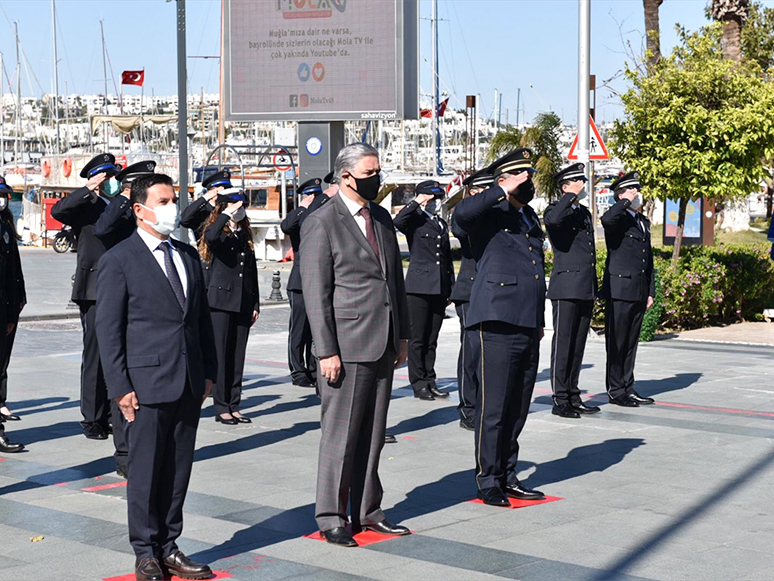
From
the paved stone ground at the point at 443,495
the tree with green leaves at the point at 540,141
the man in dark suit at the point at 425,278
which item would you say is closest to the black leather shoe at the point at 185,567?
the paved stone ground at the point at 443,495

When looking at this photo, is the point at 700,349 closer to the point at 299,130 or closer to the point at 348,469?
the point at 299,130

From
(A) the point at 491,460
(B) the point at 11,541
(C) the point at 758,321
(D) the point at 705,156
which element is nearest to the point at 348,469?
(A) the point at 491,460

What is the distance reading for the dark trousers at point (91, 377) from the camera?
8.83 m

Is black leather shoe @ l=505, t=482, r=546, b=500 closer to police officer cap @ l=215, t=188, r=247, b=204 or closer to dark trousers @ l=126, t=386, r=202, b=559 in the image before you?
dark trousers @ l=126, t=386, r=202, b=559

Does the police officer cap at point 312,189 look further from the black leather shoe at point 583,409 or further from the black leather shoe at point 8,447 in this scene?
the black leather shoe at point 8,447

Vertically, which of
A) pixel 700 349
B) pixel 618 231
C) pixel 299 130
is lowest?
pixel 700 349

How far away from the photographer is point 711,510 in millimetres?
6891

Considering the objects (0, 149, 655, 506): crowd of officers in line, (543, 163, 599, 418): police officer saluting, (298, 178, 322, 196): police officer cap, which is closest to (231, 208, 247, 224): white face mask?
(0, 149, 655, 506): crowd of officers in line

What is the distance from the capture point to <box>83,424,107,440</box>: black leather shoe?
9.14m

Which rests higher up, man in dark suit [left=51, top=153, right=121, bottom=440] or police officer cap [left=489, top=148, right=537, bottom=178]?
police officer cap [left=489, top=148, right=537, bottom=178]

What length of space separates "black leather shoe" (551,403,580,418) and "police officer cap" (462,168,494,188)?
286cm

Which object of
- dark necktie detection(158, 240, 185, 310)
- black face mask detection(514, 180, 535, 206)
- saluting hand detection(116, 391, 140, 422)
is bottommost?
saluting hand detection(116, 391, 140, 422)

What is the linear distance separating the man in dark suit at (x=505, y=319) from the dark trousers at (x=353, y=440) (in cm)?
96

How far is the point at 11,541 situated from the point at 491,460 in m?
2.78
